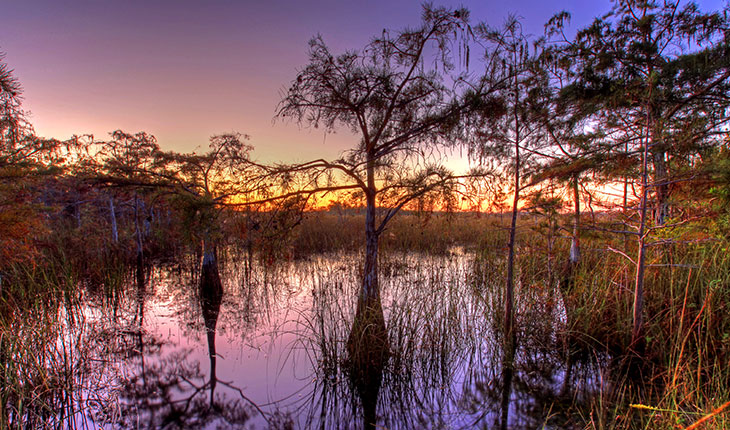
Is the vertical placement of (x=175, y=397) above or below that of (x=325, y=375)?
below

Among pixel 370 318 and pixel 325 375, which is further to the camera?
pixel 370 318

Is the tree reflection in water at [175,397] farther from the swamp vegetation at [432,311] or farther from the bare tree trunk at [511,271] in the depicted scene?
the bare tree trunk at [511,271]

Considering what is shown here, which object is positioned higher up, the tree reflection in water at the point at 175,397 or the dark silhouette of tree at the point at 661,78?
the dark silhouette of tree at the point at 661,78

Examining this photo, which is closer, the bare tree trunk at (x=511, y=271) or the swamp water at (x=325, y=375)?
the swamp water at (x=325, y=375)

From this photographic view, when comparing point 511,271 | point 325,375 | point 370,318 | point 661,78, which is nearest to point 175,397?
point 325,375

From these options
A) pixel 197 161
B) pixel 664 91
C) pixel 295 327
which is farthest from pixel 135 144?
pixel 664 91

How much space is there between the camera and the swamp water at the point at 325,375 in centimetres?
421

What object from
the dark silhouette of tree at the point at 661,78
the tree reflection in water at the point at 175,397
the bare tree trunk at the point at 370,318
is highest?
the dark silhouette of tree at the point at 661,78

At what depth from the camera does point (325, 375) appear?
484 centimetres

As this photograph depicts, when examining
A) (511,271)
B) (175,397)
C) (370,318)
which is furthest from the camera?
(511,271)

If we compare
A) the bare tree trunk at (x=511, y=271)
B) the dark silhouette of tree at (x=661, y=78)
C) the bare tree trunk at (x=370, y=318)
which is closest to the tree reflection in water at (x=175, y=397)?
the bare tree trunk at (x=370, y=318)

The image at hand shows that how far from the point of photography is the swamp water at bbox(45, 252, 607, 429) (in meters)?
4.21

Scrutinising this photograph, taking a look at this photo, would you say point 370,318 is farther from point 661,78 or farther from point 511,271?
point 661,78

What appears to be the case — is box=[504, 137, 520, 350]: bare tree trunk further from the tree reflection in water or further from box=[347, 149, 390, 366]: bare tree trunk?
the tree reflection in water
